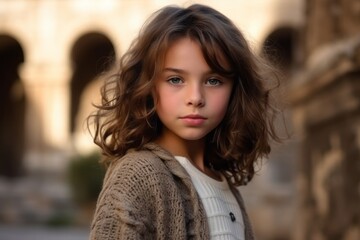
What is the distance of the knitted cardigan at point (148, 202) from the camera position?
170 centimetres

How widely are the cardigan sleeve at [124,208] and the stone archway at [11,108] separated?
2572 centimetres

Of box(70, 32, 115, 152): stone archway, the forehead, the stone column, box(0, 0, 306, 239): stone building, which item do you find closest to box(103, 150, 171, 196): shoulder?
the forehead

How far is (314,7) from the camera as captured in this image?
5387mm

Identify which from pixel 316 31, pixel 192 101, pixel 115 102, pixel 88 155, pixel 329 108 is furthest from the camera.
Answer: pixel 88 155

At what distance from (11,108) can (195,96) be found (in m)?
26.6

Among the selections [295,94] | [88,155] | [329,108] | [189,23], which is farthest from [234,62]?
[88,155]

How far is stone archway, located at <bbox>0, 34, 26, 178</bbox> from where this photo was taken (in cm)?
2729

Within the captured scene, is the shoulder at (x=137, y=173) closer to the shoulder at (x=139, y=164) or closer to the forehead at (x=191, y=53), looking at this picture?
the shoulder at (x=139, y=164)

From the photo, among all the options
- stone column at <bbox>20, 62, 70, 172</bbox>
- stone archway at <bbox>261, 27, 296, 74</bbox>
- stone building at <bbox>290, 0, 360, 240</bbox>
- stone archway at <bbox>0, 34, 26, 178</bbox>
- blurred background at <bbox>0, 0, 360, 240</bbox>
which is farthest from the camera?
stone archway at <bbox>0, 34, 26, 178</bbox>

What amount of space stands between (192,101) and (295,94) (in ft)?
11.8

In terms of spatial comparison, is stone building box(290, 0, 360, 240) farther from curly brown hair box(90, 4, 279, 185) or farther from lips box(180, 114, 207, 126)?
lips box(180, 114, 207, 126)

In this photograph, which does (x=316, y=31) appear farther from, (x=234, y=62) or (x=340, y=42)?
(x=234, y=62)

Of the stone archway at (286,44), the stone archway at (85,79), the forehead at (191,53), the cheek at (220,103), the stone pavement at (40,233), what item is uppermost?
the forehead at (191,53)

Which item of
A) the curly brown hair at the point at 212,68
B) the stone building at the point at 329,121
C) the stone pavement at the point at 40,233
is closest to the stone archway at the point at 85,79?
the stone pavement at the point at 40,233
